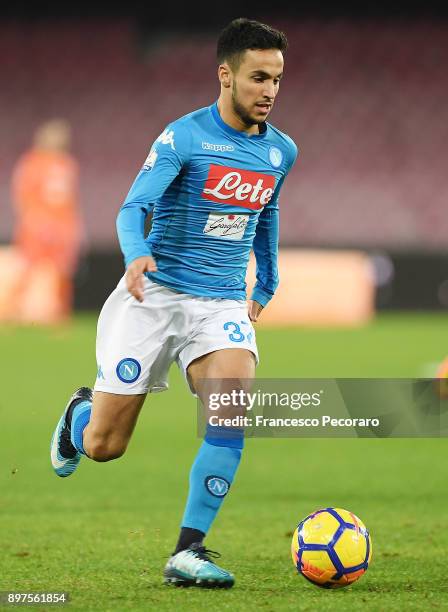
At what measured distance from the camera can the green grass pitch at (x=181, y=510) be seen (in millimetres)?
4258

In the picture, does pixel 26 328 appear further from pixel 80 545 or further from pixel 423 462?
pixel 80 545

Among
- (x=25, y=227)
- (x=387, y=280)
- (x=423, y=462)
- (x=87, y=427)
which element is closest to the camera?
(x=87, y=427)

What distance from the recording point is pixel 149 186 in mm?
4457

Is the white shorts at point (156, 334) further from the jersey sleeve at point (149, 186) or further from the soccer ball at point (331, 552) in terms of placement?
the soccer ball at point (331, 552)

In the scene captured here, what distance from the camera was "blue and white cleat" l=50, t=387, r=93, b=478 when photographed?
209 inches

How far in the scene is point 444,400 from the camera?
4.86 meters

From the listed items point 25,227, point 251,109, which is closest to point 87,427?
point 251,109

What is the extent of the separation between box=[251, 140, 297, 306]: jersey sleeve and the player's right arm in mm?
518

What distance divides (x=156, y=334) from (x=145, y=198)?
0.55m

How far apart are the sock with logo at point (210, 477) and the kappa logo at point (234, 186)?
86 centimetres

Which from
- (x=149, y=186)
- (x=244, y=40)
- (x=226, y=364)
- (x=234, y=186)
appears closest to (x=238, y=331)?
(x=226, y=364)

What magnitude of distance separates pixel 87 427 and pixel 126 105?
60.9ft

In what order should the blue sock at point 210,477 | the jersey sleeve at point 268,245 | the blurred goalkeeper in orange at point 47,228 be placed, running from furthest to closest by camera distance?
1. the blurred goalkeeper in orange at point 47,228
2. the jersey sleeve at point 268,245
3. the blue sock at point 210,477

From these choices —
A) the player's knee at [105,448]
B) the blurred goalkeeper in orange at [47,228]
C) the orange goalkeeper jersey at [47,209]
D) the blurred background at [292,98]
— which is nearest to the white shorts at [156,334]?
the player's knee at [105,448]
